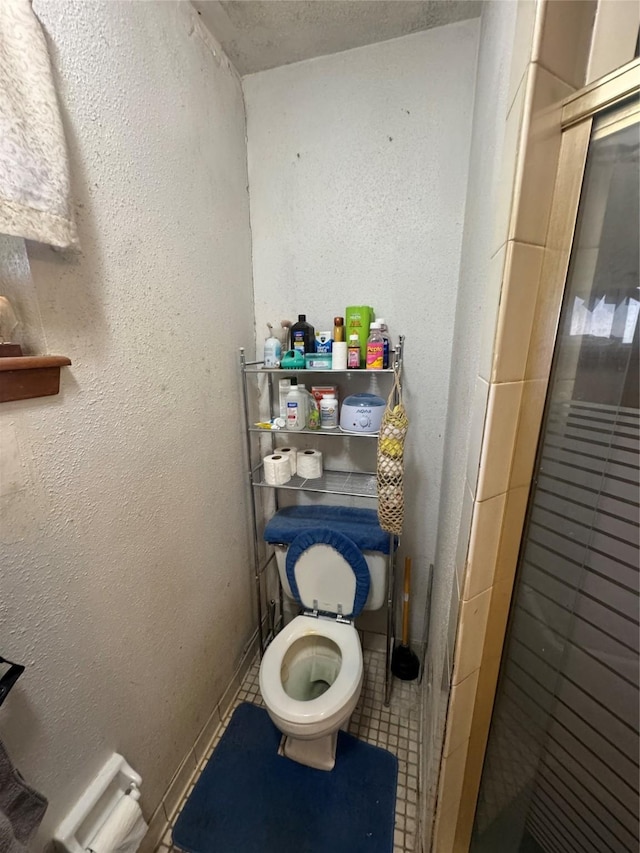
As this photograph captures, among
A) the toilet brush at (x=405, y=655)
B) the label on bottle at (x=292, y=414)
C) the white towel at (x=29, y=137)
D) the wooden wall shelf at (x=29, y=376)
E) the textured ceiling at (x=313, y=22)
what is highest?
the textured ceiling at (x=313, y=22)

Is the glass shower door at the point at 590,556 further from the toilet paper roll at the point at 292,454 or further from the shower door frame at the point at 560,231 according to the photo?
the toilet paper roll at the point at 292,454

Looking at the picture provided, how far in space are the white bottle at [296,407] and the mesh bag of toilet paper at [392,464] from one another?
13.1 inches

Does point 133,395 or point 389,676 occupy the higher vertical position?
point 133,395

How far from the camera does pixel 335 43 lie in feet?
3.55

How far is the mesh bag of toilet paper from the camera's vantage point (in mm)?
1046

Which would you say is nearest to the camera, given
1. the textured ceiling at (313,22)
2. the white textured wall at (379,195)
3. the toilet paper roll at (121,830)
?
the toilet paper roll at (121,830)

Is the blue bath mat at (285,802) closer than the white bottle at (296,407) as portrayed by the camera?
Yes

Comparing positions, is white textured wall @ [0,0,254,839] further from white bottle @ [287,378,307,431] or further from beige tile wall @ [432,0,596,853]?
beige tile wall @ [432,0,596,853]

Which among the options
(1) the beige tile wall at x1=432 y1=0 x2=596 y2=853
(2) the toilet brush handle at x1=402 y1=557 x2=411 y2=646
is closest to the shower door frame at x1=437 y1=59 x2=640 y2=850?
(1) the beige tile wall at x1=432 y1=0 x2=596 y2=853

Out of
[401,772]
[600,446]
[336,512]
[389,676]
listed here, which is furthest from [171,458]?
[401,772]

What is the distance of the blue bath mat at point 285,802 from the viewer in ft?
3.27

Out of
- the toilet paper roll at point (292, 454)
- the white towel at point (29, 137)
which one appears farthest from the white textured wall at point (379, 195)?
the white towel at point (29, 137)

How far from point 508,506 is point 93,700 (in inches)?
Answer: 40.0

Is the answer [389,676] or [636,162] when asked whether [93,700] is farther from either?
[636,162]
